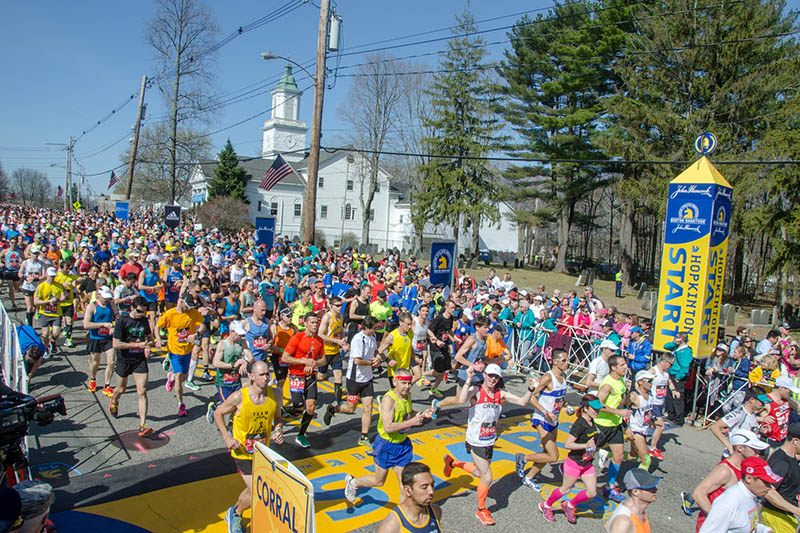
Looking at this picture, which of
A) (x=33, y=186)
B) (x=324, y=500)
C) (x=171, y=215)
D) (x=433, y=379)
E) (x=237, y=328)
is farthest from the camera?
(x=33, y=186)

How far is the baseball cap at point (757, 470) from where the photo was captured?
4449 millimetres

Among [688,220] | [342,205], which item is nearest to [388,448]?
[688,220]

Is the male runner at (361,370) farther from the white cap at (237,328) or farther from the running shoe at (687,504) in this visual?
the running shoe at (687,504)

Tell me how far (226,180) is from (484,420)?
52486 mm

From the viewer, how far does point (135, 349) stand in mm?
7293

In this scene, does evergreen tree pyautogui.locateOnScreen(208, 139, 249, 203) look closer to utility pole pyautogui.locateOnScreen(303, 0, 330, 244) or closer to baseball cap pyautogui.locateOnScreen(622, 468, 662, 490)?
utility pole pyautogui.locateOnScreen(303, 0, 330, 244)

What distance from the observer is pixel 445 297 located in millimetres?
14008

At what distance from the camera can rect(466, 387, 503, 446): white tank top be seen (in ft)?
19.4

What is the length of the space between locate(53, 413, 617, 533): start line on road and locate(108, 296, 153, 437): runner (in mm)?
1867

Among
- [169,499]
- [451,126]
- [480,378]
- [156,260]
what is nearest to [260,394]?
[169,499]

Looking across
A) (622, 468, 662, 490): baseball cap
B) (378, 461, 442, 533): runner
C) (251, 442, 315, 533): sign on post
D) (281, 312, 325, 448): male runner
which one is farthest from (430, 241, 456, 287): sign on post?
(251, 442, 315, 533): sign on post

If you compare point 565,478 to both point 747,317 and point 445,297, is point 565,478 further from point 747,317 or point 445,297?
point 747,317

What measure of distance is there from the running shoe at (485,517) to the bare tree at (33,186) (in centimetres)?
12142

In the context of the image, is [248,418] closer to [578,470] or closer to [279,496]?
[279,496]
